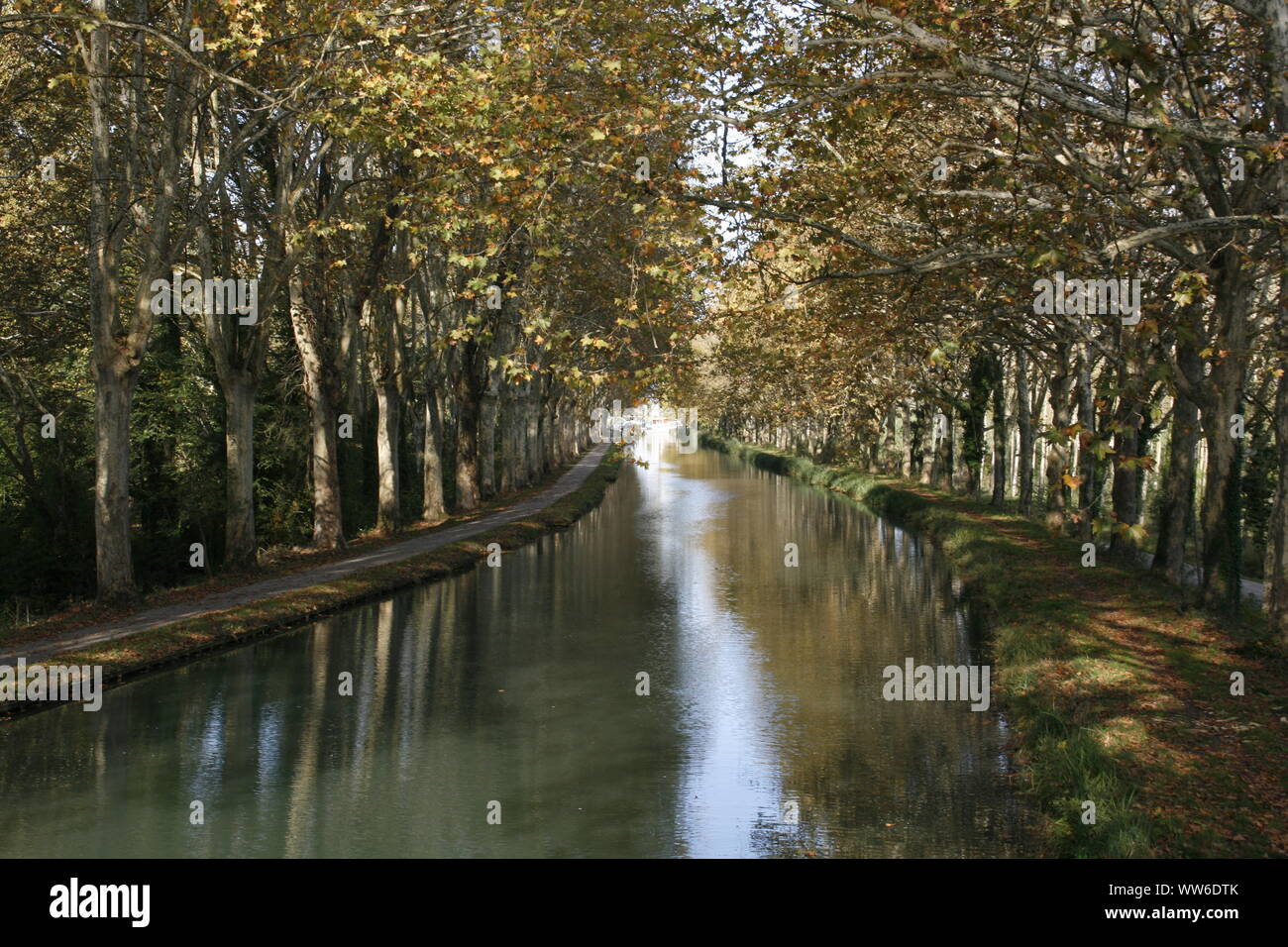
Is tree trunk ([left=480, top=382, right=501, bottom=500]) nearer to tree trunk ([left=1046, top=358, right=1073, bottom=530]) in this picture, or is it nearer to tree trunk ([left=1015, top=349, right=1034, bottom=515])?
tree trunk ([left=1015, top=349, right=1034, bottom=515])

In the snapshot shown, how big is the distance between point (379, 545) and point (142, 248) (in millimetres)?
10216

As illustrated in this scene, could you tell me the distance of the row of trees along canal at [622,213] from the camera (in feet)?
45.2

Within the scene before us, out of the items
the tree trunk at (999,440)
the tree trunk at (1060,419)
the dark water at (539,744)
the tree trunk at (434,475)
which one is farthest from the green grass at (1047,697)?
the tree trunk at (434,475)

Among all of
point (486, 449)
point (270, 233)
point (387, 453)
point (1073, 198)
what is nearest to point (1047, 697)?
point (1073, 198)

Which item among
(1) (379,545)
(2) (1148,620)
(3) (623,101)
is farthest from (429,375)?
(2) (1148,620)

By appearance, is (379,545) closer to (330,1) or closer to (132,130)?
(132,130)

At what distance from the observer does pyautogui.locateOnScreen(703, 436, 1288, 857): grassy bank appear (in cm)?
930

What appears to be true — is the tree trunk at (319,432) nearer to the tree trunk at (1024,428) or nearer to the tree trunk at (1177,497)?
the tree trunk at (1177,497)

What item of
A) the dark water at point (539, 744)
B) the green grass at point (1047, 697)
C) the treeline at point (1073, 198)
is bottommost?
the dark water at point (539, 744)

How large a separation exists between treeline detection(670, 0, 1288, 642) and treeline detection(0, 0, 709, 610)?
6.07 feet

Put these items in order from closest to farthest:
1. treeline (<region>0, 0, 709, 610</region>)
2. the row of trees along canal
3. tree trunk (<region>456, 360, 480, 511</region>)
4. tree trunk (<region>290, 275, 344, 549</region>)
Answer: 1. the row of trees along canal
2. treeline (<region>0, 0, 709, 610</region>)
3. tree trunk (<region>290, 275, 344, 549</region>)
4. tree trunk (<region>456, 360, 480, 511</region>)

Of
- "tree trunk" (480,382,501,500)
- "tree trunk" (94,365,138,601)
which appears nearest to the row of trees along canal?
"tree trunk" (94,365,138,601)

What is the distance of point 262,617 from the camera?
785 inches

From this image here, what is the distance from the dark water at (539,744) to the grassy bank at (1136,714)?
658 mm
